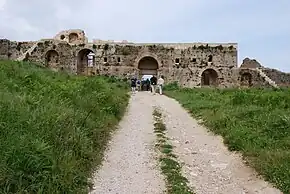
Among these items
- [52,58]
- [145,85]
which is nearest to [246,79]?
[145,85]

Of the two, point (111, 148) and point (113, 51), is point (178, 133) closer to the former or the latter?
point (111, 148)

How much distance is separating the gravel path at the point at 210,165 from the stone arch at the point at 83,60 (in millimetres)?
21123

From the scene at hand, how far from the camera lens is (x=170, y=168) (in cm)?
796

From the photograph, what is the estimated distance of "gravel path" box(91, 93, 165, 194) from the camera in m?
6.86

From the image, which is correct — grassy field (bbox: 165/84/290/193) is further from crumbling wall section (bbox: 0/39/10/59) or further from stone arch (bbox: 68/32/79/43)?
stone arch (bbox: 68/32/79/43)

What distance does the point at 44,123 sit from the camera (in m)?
7.22

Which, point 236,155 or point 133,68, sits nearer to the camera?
point 236,155

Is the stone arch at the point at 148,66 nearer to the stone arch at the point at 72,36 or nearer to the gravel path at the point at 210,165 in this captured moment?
the stone arch at the point at 72,36

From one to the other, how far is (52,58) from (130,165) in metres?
25.6

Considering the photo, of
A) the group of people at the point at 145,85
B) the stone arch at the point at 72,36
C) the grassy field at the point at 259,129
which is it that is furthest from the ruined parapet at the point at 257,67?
the grassy field at the point at 259,129

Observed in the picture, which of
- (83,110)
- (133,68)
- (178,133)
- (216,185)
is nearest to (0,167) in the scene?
(216,185)

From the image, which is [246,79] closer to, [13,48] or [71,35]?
[71,35]

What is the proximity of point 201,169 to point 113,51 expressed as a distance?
24175mm

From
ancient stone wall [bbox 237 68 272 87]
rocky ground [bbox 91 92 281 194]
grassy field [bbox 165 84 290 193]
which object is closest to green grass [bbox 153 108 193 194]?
rocky ground [bbox 91 92 281 194]
